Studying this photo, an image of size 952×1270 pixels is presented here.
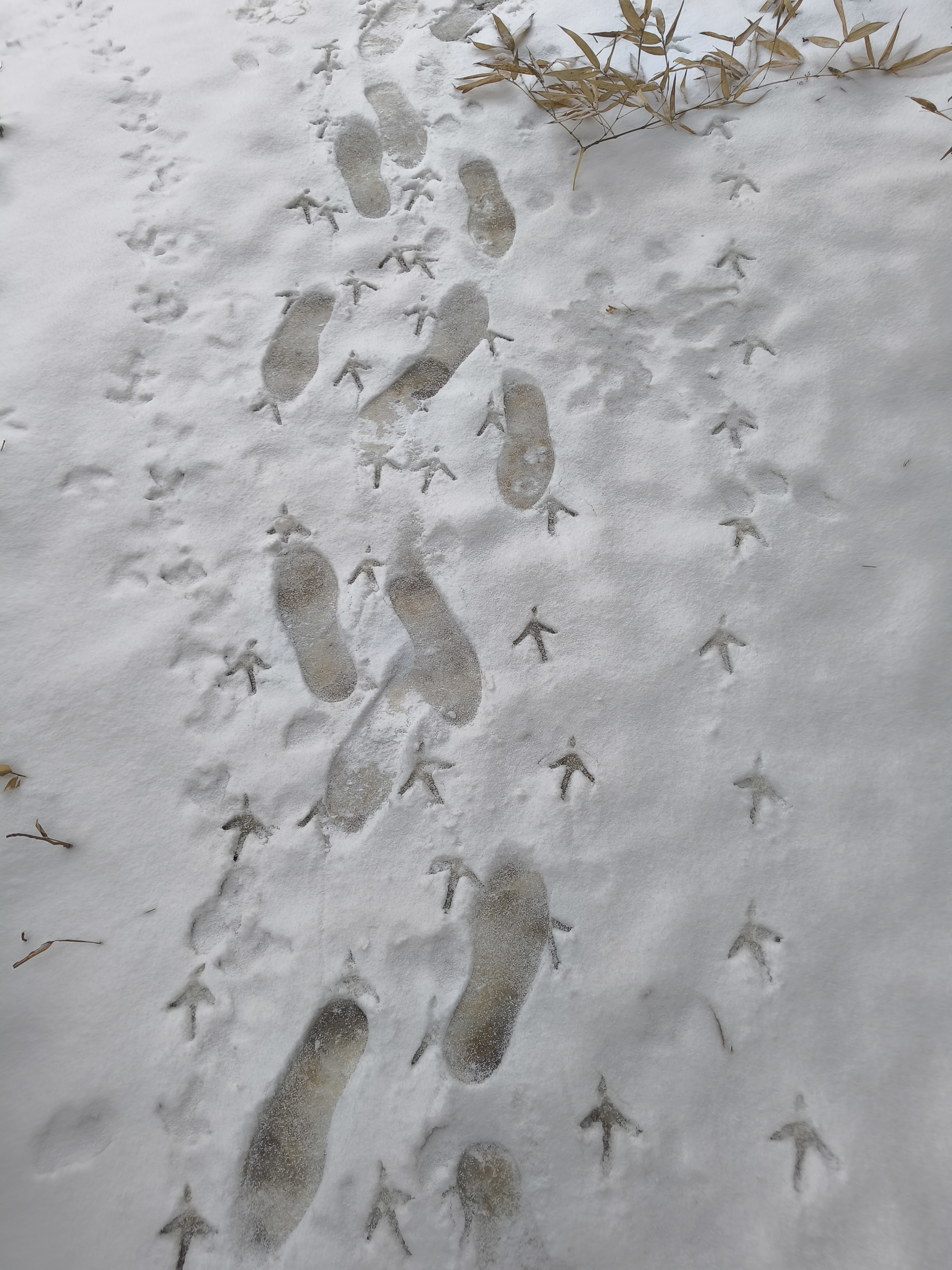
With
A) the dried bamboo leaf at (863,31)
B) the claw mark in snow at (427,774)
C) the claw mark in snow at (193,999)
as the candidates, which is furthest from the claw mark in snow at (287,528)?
the dried bamboo leaf at (863,31)

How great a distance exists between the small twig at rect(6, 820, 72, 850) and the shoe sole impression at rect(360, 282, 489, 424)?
2.32ft

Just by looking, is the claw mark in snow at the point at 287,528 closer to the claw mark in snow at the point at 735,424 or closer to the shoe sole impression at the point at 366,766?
the shoe sole impression at the point at 366,766

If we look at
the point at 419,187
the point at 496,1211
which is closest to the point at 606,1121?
the point at 496,1211

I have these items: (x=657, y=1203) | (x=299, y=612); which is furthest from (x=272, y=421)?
(x=657, y=1203)

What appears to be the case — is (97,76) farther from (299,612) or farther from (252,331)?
(299,612)

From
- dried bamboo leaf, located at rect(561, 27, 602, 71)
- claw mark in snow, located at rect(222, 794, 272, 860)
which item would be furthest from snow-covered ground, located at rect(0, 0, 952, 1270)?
dried bamboo leaf, located at rect(561, 27, 602, 71)

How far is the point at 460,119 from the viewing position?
4.87 feet

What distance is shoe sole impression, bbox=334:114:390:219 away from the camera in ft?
4.68

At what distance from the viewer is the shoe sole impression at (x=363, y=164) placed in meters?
1.43

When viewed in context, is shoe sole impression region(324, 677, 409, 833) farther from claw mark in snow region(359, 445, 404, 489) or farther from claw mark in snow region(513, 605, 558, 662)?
claw mark in snow region(359, 445, 404, 489)

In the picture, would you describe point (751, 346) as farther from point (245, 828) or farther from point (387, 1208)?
point (387, 1208)

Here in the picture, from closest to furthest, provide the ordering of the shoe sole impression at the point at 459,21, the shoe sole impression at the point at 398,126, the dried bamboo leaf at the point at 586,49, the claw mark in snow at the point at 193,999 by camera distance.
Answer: the claw mark in snow at the point at 193,999 → the dried bamboo leaf at the point at 586,49 → the shoe sole impression at the point at 398,126 → the shoe sole impression at the point at 459,21

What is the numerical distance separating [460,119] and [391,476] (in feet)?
2.53

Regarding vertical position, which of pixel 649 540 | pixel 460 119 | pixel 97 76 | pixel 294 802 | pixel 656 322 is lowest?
pixel 294 802
